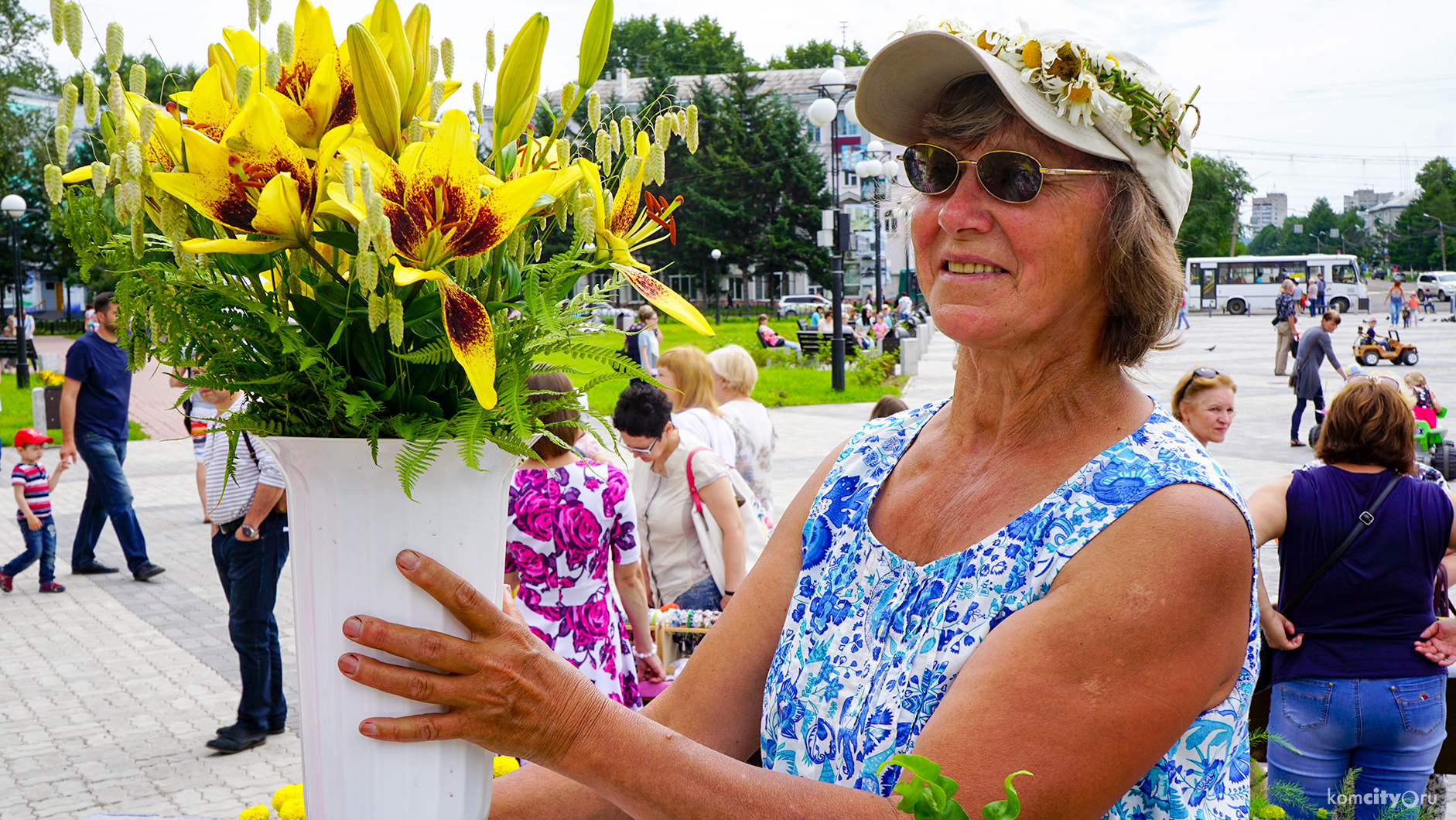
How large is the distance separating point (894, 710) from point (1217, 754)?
367 millimetres

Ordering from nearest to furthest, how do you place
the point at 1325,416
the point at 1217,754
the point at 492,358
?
the point at 492,358, the point at 1217,754, the point at 1325,416

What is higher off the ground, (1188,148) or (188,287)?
(1188,148)

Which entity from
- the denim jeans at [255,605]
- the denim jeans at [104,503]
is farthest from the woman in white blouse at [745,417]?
the denim jeans at [104,503]

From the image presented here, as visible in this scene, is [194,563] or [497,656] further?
[194,563]

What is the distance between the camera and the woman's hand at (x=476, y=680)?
1.18 m

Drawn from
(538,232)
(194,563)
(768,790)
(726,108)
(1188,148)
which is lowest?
(194,563)

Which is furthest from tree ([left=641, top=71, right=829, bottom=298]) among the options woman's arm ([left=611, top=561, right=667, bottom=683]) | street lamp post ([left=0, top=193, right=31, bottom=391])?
woman's arm ([left=611, top=561, right=667, bottom=683])

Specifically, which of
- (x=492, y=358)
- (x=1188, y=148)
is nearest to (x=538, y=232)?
(x=492, y=358)

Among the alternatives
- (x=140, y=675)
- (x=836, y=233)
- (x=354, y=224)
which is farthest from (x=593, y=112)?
(x=836, y=233)

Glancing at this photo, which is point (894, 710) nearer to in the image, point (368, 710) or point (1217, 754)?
point (1217, 754)

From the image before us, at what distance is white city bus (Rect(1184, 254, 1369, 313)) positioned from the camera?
49.5m

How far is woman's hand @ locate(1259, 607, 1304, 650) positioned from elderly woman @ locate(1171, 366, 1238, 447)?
189cm

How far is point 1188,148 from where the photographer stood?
58.6 inches

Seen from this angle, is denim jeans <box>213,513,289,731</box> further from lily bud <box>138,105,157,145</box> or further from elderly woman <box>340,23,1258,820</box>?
lily bud <box>138,105,157,145</box>
